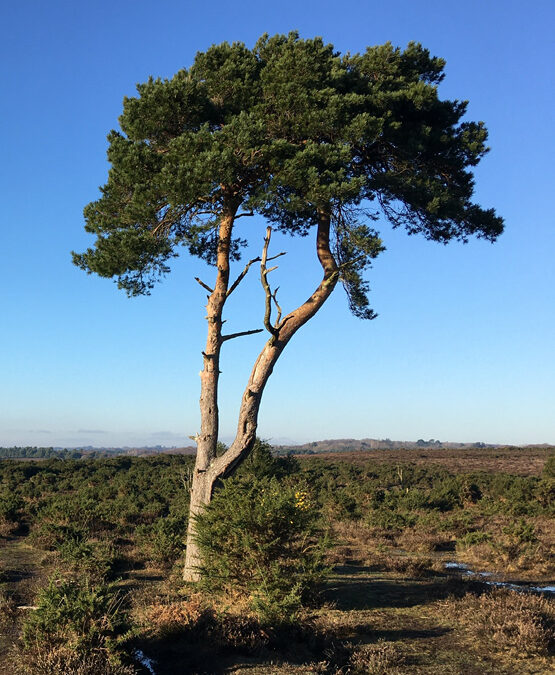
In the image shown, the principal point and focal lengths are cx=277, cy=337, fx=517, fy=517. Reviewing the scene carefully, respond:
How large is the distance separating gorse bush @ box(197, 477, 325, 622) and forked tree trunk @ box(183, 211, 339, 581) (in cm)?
226

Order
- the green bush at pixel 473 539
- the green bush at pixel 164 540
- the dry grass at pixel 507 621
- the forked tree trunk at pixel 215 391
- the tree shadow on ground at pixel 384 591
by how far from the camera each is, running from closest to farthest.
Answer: the dry grass at pixel 507 621, the tree shadow on ground at pixel 384 591, the forked tree trunk at pixel 215 391, the green bush at pixel 164 540, the green bush at pixel 473 539

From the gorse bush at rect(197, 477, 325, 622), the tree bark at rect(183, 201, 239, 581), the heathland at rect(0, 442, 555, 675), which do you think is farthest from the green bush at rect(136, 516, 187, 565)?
the gorse bush at rect(197, 477, 325, 622)

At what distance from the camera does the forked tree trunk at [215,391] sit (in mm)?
11047

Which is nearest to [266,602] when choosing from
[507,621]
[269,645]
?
[269,645]

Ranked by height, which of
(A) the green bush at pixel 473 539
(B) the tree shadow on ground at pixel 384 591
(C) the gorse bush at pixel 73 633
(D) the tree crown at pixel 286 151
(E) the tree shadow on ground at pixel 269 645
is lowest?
(A) the green bush at pixel 473 539

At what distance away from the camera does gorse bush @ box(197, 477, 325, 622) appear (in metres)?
7.90

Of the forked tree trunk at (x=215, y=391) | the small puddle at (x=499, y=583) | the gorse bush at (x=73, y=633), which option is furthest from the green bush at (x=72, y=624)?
the small puddle at (x=499, y=583)

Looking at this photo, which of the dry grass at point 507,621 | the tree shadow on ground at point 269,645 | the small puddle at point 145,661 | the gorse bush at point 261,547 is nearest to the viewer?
the small puddle at point 145,661

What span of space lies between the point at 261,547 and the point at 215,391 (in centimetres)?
445

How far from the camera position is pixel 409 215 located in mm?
13180

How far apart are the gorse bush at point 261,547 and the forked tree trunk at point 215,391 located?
2.26 meters

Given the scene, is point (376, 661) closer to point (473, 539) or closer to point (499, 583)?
point (499, 583)

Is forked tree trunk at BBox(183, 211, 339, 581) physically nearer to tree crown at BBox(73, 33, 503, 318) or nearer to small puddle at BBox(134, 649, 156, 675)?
tree crown at BBox(73, 33, 503, 318)

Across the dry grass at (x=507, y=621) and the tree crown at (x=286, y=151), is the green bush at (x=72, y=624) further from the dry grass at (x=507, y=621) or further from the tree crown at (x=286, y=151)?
the tree crown at (x=286, y=151)
